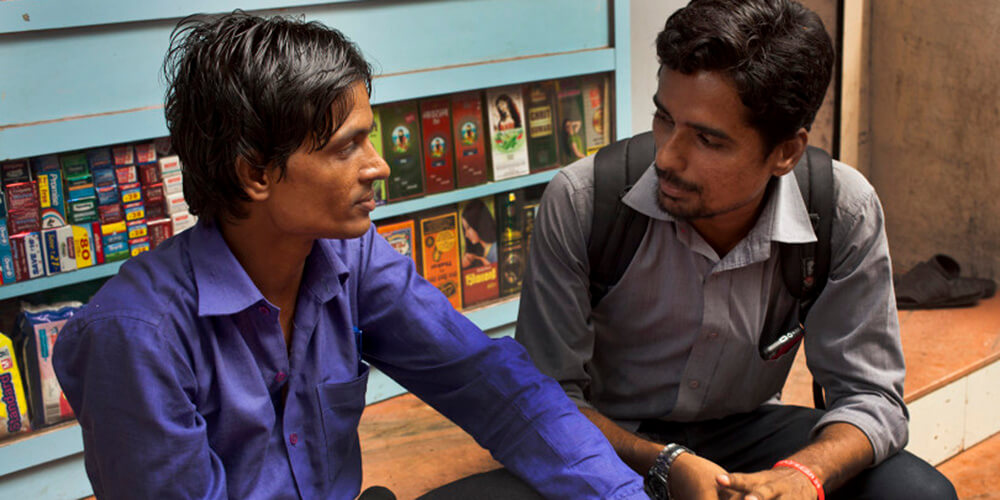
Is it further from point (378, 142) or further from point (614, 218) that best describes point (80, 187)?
point (614, 218)

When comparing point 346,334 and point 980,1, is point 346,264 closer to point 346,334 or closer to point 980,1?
point 346,334

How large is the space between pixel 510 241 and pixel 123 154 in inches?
50.8

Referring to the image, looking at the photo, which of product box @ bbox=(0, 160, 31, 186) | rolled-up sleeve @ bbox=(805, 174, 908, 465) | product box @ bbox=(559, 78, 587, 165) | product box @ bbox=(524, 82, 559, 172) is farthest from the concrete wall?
product box @ bbox=(0, 160, 31, 186)

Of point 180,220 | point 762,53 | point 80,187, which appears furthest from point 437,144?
point 762,53

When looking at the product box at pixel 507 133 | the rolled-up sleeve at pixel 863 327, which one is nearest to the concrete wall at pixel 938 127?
the product box at pixel 507 133

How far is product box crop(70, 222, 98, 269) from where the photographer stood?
233 cm

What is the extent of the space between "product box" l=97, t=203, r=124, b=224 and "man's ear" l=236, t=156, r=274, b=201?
3.94 ft

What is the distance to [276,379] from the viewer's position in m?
1.43

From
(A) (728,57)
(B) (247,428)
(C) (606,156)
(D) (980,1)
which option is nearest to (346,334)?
(B) (247,428)

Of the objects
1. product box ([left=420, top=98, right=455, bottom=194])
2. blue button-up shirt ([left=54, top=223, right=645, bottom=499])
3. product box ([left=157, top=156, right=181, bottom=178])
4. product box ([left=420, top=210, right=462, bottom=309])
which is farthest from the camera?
product box ([left=420, top=210, right=462, bottom=309])

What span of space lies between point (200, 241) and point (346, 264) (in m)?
0.25

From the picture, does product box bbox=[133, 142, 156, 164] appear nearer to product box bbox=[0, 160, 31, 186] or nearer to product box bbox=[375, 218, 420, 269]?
product box bbox=[0, 160, 31, 186]

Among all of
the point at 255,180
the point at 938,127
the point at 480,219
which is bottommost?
the point at 480,219

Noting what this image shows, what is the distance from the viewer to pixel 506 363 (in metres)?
1.57
